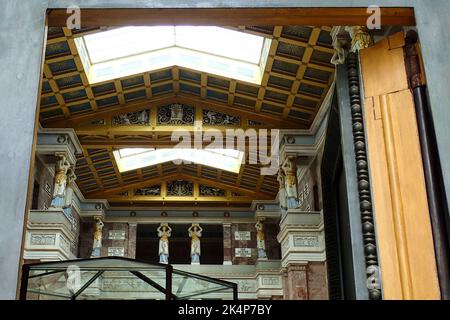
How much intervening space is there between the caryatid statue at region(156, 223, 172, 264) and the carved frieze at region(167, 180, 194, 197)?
1.25 metres

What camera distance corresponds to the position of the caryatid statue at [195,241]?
71.2 ft

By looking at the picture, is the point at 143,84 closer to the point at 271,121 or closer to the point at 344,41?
the point at 271,121

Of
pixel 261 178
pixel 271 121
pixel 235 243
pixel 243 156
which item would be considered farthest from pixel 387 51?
pixel 235 243

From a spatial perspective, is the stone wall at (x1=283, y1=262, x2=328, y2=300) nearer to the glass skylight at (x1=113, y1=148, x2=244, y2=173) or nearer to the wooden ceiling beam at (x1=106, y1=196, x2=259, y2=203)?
the glass skylight at (x1=113, y1=148, x2=244, y2=173)

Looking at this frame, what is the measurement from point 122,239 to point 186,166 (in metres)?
3.84

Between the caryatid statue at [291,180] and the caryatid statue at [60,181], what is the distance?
19.5 ft

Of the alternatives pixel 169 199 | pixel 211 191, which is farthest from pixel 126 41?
pixel 211 191

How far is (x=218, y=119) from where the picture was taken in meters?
17.2

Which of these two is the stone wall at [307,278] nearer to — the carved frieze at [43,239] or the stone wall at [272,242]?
the carved frieze at [43,239]

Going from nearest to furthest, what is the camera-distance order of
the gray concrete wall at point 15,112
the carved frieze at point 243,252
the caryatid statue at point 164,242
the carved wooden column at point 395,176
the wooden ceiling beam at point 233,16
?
1. the gray concrete wall at point 15,112
2. the carved wooden column at point 395,176
3. the wooden ceiling beam at point 233,16
4. the caryatid statue at point 164,242
5. the carved frieze at point 243,252

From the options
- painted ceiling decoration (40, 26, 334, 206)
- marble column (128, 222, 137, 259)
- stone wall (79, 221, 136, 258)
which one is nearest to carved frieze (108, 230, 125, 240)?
stone wall (79, 221, 136, 258)

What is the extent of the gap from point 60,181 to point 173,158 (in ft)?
17.9

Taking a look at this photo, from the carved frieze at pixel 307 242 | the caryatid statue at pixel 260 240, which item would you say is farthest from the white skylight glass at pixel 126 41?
the caryatid statue at pixel 260 240

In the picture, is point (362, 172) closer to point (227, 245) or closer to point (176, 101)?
point (176, 101)
